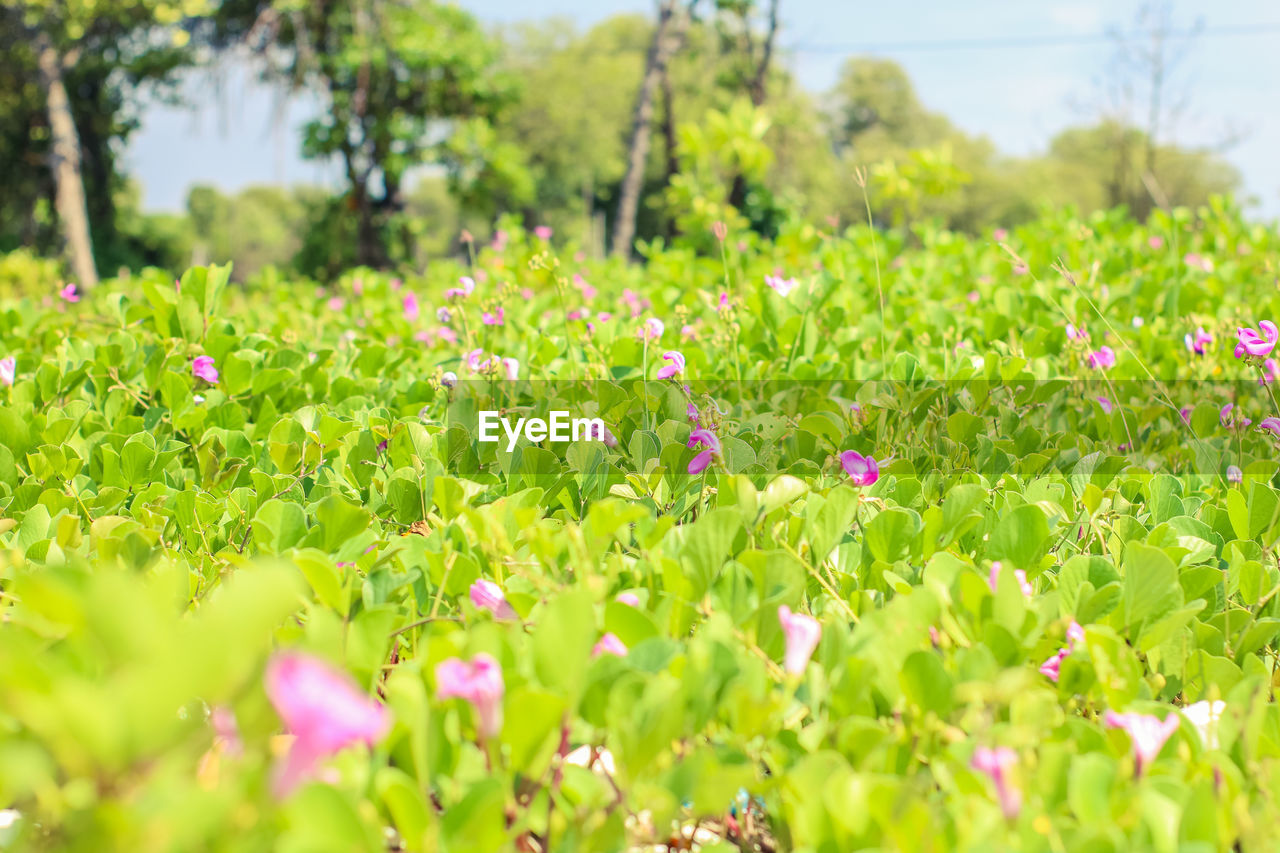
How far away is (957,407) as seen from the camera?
220cm

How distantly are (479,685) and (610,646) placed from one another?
9.4 inches

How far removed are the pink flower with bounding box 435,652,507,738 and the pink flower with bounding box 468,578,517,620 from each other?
0.28m

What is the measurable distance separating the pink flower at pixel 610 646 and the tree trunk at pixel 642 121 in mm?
12236

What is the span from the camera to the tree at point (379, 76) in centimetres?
1545

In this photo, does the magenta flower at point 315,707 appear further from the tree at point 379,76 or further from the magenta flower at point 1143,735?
the tree at point 379,76

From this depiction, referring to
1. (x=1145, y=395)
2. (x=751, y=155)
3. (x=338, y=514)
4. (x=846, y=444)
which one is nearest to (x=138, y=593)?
(x=338, y=514)

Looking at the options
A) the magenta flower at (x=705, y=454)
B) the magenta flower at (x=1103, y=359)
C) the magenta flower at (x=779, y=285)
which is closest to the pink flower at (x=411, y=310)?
the magenta flower at (x=779, y=285)

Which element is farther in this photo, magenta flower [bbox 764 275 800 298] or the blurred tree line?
the blurred tree line

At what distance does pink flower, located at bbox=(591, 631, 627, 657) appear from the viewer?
103 centimetres

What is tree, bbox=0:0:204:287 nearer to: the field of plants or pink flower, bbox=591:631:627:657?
the field of plants

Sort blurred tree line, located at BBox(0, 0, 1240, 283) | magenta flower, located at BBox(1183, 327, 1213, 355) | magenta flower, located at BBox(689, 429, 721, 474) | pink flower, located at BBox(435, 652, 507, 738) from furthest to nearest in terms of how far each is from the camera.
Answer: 1. blurred tree line, located at BBox(0, 0, 1240, 283)
2. magenta flower, located at BBox(1183, 327, 1213, 355)
3. magenta flower, located at BBox(689, 429, 721, 474)
4. pink flower, located at BBox(435, 652, 507, 738)

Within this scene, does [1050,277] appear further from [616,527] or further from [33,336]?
[33,336]

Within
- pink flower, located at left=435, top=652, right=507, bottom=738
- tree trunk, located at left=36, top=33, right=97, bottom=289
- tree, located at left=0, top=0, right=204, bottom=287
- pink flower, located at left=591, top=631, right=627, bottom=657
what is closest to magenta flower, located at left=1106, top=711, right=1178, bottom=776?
pink flower, located at left=591, top=631, right=627, bottom=657

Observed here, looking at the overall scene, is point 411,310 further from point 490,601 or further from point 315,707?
point 315,707
